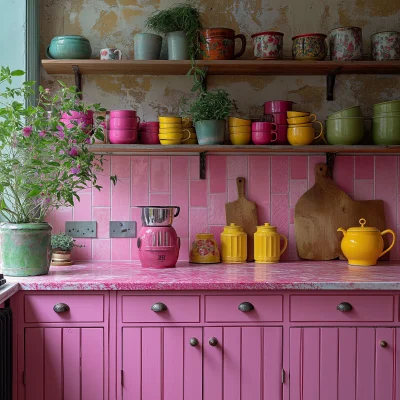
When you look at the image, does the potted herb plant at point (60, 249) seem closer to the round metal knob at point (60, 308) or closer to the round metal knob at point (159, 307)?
the round metal knob at point (60, 308)

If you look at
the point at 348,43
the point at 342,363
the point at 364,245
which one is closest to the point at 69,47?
the point at 348,43

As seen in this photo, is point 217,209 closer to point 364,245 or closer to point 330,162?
point 330,162

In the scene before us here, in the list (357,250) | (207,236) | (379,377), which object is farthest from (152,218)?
(379,377)

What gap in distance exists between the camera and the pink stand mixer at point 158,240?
2.53 metres

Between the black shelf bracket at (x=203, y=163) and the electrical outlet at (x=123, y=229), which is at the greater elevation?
the black shelf bracket at (x=203, y=163)

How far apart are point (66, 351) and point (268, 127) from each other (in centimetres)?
135

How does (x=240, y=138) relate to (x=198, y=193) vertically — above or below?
above

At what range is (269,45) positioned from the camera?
2682mm

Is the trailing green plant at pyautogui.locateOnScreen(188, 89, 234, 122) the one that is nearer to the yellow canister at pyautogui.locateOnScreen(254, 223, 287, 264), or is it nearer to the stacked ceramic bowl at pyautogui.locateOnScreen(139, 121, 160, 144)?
the stacked ceramic bowl at pyautogui.locateOnScreen(139, 121, 160, 144)

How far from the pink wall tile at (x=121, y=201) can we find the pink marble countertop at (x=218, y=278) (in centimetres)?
32

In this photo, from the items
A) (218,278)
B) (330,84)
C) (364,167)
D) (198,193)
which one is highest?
(330,84)

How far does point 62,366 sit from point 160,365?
38 centimetres

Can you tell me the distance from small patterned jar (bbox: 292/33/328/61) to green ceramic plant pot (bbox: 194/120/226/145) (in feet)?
1.69

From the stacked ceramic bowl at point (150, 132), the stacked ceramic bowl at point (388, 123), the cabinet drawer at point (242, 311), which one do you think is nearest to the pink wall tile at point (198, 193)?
the stacked ceramic bowl at point (150, 132)
